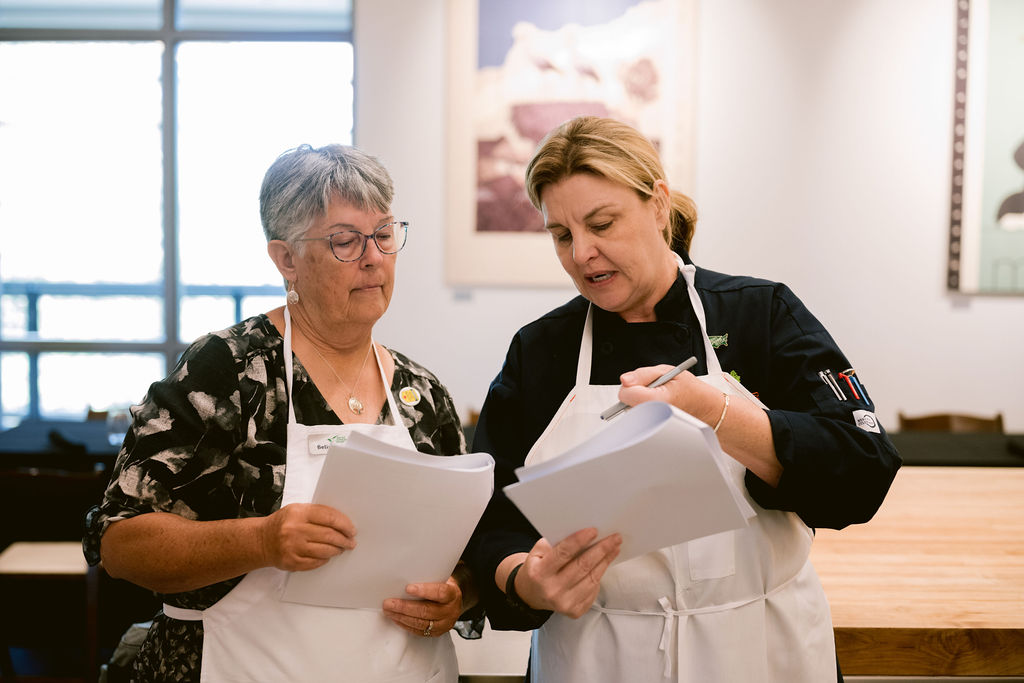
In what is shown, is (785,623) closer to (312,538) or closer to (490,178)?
(312,538)

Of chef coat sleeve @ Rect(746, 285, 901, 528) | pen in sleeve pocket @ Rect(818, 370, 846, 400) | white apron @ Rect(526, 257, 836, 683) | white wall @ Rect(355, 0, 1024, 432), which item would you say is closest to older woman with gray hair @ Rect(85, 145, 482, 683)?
white apron @ Rect(526, 257, 836, 683)

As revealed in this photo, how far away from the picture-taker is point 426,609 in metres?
1.37

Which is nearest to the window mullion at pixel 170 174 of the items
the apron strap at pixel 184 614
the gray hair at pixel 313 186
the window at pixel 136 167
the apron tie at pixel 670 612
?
the window at pixel 136 167

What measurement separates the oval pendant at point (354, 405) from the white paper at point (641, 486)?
0.48m

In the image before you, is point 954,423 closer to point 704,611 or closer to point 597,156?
point 704,611

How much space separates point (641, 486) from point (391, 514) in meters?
0.37

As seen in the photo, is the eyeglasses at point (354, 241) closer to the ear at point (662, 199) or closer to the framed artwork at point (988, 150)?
the ear at point (662, 199)

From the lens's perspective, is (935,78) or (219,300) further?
(219,300)

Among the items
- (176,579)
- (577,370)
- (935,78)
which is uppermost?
(935,78)

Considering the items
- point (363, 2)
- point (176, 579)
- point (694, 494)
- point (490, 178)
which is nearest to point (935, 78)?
point (490, 178)

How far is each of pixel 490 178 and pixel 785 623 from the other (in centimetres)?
374

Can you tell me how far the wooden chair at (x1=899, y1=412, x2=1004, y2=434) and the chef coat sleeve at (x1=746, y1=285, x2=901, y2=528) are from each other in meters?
3.39

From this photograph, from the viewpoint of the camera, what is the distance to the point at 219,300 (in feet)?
18.2

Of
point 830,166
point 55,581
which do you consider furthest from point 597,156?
point 830,166
